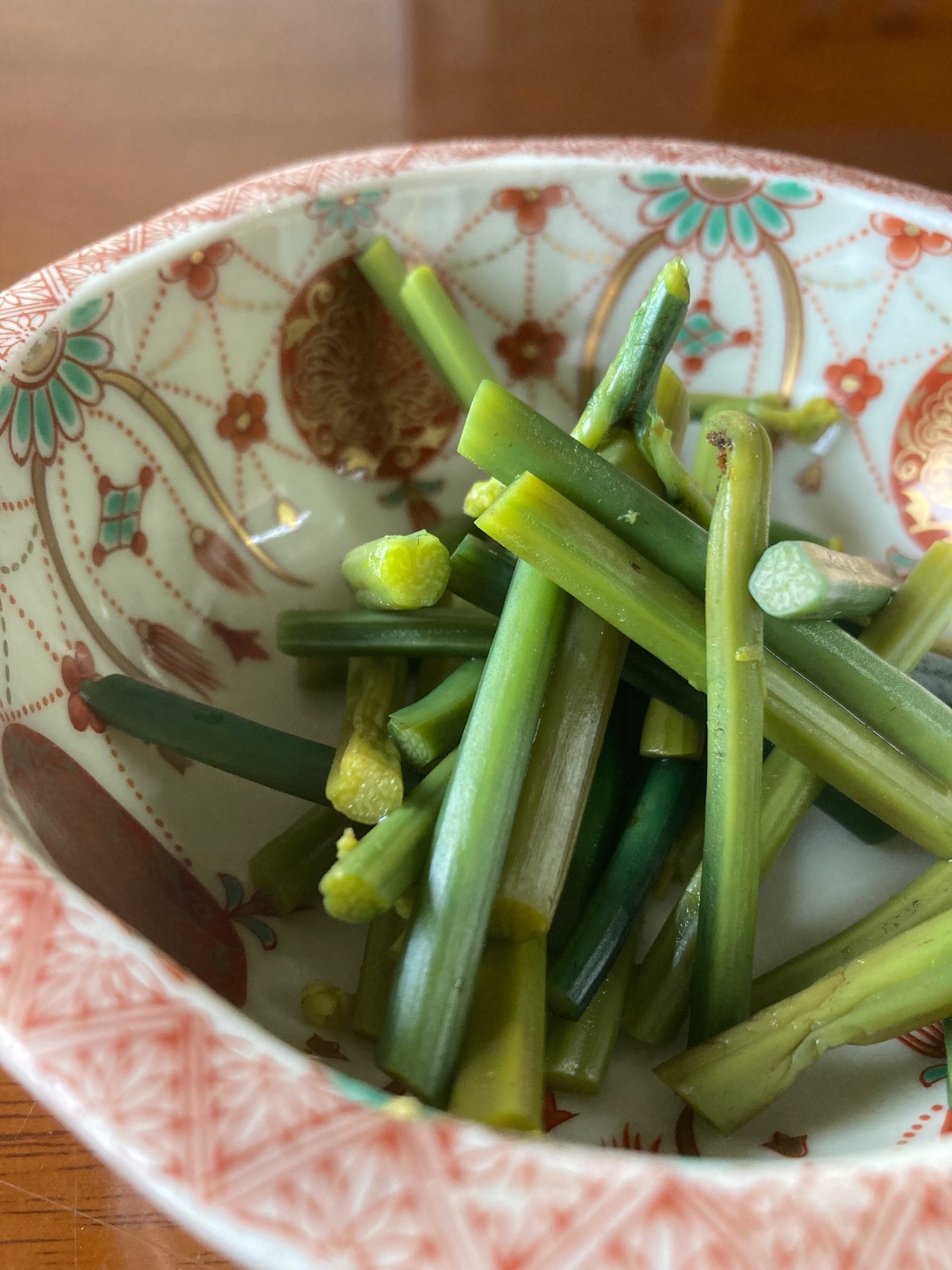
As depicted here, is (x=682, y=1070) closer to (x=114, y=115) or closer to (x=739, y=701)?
(x=739, y=701)

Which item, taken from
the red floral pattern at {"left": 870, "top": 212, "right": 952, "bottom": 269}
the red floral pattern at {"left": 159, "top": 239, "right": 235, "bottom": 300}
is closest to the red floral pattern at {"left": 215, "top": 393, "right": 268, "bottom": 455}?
the red floral pattern at {"left": 159, "top": 239, "right": 235, "bottom": 300}

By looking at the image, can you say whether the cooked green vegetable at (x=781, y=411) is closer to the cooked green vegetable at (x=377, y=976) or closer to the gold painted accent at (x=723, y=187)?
the gold painted accent at (x=723, y=187)

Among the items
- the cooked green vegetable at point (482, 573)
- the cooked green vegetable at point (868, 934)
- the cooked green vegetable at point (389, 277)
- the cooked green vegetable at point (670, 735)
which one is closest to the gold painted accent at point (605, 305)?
the cooked green vegetable at point (389, 277)

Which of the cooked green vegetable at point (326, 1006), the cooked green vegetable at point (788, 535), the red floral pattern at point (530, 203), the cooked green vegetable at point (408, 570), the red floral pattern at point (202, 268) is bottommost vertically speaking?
the cooked green vegetable at point (326, 1006)

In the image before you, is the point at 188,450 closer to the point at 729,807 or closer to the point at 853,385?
the point at 729,807

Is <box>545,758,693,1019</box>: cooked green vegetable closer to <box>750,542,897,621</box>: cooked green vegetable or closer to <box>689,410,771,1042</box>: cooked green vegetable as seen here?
<box>689,410,771,1042</box>: cooked green vegetable

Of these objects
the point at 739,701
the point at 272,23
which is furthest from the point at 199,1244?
the point at 272,23
